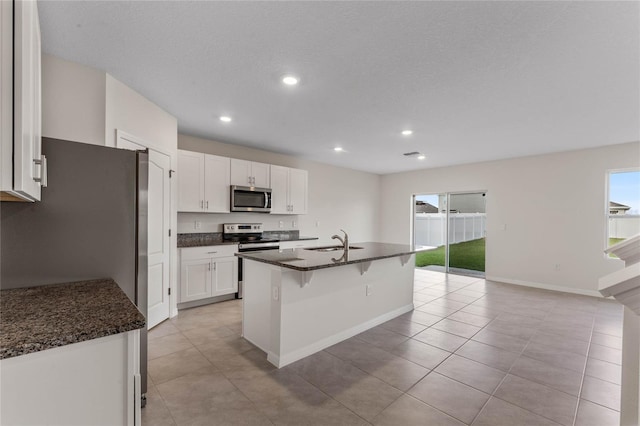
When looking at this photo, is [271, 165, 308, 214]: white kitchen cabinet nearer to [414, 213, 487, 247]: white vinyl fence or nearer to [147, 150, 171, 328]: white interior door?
[147, 150, 171, 328]: white interior door

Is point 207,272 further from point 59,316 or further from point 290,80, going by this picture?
point 59,316

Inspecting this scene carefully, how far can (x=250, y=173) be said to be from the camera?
4852 mm

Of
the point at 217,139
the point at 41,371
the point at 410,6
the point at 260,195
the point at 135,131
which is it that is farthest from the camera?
the point at 260,195

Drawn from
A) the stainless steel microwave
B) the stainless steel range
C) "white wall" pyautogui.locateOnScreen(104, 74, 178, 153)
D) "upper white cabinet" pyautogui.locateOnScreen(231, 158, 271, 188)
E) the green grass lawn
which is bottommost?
the green grass lawn

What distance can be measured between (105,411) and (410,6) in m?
2.41

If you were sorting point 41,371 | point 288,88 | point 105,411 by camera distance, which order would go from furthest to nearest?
point 288,88 → point 105,411 → point 41,371

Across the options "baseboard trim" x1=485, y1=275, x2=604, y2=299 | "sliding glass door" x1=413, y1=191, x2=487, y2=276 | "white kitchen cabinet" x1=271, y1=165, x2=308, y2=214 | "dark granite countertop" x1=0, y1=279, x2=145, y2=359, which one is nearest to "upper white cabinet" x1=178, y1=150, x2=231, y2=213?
"white kitchen cabinet" x1=271, y1=165, x2=308, y2=214

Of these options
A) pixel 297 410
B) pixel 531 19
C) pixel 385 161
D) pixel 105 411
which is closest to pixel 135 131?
pixel 105 411

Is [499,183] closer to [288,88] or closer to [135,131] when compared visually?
[288,88]

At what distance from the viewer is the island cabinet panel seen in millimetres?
2500

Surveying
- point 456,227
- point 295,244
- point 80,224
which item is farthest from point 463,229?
point 80,224

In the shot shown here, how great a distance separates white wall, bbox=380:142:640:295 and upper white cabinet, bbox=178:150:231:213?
16.8 ft

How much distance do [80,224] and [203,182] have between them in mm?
2751

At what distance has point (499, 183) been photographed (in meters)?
5.89
